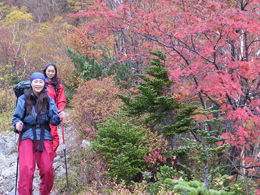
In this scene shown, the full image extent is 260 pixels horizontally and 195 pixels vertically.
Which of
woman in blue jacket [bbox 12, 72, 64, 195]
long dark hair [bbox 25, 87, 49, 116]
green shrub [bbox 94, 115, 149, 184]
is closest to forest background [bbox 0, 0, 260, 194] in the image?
green shrub [bbox 94, 115, 149, 184]

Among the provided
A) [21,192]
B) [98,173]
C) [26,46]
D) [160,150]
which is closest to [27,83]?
[21,192]

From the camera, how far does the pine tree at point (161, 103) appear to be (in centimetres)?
389

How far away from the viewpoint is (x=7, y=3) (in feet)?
85.7

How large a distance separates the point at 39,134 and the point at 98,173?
4.12 ft

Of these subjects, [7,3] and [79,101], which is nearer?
[79,101]

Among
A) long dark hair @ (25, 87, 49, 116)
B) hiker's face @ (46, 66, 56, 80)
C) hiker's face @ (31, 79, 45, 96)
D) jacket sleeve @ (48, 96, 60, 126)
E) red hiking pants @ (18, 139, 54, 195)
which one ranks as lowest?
red hiking pants @ (18, 139, 54, 195)

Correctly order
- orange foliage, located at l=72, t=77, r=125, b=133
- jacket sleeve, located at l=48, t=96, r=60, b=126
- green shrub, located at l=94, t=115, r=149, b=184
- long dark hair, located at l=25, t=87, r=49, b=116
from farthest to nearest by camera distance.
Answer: orange foliage, located at l=72, t=77, r=125, b=133
green shrub, located at l=94, t=115, r=149, b=184
jacket sleeve, located at l=48, t=96, r=60, b=126
long dark hair, located at l=25, t=87, r=49, b=116

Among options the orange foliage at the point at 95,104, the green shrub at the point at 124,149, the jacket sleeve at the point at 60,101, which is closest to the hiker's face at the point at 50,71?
the jacket sleeve at the point at 60,101

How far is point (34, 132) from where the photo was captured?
10.5 ft

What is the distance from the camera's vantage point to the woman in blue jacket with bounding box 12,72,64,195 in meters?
3.08

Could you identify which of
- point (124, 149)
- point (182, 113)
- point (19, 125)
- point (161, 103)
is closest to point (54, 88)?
point (19, 125)

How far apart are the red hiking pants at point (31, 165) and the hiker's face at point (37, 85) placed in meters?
0.66

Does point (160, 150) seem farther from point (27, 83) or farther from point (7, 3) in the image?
point (7, 3)

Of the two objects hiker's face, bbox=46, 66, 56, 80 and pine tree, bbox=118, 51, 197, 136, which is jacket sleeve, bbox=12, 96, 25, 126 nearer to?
hiker's face, bbox=46, 66, 56, 80
